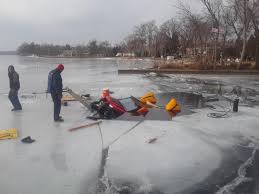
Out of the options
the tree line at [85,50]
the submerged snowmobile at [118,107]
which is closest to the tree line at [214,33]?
the submerged snowmobile at [118,107]

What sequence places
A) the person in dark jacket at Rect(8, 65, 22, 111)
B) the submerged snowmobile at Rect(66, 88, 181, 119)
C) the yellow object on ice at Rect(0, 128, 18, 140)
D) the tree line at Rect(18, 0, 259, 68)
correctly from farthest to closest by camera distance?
1. the tree line at Rect(18, 0, 259, 68)
2. the person in dark jacket at Rect(8, 65, 22, 111)
3. the submerged snowmobile at Rect(66, 88, 181, 119)
4. the yellow object on ice at Rect(0, 128, 18, 140)

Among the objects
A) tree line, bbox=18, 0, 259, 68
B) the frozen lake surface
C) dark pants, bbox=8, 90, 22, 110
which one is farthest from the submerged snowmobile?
tree line, bbox=18, 0, 259, 68

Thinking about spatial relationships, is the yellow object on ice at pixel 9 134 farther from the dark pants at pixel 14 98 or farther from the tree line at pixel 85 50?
the tree line at pixel 85 50

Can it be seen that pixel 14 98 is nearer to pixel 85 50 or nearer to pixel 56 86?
pixel 56 86

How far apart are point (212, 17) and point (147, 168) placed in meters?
25.2

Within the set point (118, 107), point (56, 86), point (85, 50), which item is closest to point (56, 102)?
point (56, 86)

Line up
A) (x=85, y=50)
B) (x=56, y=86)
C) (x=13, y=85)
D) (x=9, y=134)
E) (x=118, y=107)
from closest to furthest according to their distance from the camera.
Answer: (x=9, y=134)
(x=56, y=86)
(x=118, y=107)
(x=13, y=85)
(x=85, y=50)

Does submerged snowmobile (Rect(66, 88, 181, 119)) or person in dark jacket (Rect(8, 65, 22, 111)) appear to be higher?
person in dark jacket (Rect(8, 65, 22, 111))

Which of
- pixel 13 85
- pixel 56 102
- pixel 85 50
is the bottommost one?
pixel 56 102

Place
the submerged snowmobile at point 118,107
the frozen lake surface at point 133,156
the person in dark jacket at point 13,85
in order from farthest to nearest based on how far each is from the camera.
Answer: the person in dark jacket at point 13,85
the submerged snowmobile at point 118,107
the frozen lake surface at point 133,156

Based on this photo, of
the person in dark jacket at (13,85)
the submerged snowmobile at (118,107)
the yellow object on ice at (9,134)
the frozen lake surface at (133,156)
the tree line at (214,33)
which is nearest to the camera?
the frozen lake surface at (133,156)

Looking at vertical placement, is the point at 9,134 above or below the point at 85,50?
below

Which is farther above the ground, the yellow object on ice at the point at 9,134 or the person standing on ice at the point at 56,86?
the person standing on ice at the point at 56,86

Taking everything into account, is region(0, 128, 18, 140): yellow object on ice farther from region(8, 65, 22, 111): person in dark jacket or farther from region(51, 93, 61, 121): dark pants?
region(8, 65, 22, 111): person in dark jacket
